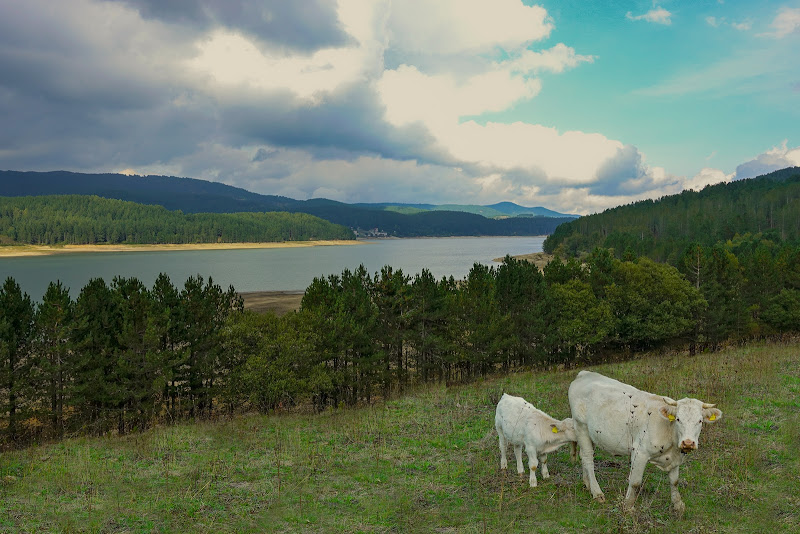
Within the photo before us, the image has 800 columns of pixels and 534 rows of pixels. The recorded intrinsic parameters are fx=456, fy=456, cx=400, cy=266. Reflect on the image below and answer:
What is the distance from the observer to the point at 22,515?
10.6 m

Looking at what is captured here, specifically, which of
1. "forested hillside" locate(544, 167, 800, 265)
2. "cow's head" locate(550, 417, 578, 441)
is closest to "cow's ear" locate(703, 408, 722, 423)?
"cow's head" locate(550, 417, 578, 441)

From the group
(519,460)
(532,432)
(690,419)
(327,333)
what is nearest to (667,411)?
(690,419)

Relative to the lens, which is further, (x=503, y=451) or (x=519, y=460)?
(x=503, y=451)

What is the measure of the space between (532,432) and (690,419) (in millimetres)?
3741

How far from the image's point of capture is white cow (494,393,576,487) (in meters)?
11.1

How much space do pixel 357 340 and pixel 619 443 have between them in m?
24.2

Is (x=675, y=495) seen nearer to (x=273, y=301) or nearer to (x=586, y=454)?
(x=586, y=454)

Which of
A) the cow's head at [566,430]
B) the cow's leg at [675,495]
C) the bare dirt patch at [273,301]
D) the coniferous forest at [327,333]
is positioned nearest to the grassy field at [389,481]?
the cow's leg at [675,495]

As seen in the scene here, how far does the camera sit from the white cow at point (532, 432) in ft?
36.5

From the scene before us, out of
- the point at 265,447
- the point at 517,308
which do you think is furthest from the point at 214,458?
the point at 517,308

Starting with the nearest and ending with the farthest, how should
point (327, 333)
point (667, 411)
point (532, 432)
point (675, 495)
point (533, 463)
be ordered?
point (667, 411) → point (675, 495) → point (533, 463) → point (532, 432) → point (327, 333)

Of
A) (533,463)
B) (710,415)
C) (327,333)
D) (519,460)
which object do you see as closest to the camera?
(710,415)

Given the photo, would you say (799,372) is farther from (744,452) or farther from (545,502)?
(545,502)

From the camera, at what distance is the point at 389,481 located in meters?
12.0
